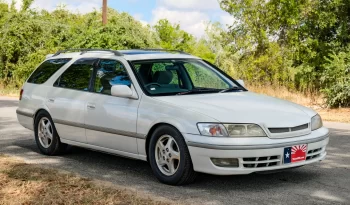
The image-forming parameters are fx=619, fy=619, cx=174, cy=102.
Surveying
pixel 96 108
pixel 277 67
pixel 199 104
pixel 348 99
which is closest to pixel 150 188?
pixel 199 104

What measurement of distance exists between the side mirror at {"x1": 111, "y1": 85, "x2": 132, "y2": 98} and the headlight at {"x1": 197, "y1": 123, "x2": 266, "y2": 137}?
1.31 meters

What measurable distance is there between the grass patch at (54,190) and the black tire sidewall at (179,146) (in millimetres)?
548

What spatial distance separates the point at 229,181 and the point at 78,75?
2.86 meters

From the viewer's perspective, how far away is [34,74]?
973 centimetres

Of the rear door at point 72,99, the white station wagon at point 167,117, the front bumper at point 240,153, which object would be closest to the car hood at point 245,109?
the white station wagon at point 167,117

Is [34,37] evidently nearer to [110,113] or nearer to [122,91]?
[110,113]

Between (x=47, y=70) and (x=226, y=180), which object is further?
(x=47, y=70)

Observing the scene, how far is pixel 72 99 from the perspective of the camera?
8.37m

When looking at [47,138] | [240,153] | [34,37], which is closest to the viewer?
[240,153]

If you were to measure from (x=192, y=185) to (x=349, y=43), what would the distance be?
20.2 m

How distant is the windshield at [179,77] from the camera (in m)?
7.57

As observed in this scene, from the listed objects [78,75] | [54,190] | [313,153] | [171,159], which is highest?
[78,75]

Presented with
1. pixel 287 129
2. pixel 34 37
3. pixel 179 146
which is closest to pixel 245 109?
pixel 287 129

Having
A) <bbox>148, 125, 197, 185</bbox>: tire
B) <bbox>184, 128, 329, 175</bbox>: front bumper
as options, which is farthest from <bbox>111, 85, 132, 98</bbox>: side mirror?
<bbox>184, 128, 329, 175</bbox>: front bumper
